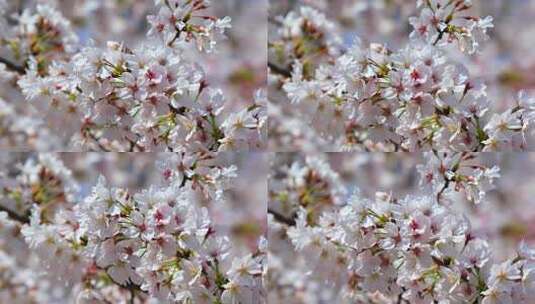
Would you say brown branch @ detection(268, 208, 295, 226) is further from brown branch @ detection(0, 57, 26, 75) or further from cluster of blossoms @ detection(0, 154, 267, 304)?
brown branch @ detection(0, 57, 26, 75)

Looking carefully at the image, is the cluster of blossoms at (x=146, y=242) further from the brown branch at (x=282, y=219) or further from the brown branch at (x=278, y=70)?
the brown branch at (x=278, y=70)

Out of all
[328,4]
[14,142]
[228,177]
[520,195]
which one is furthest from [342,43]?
[520,195]

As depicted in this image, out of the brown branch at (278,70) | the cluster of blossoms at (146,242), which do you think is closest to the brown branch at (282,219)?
the cluster of blossoms at (146,242)

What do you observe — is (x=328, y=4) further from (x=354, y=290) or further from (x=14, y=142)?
(x=14, y=142)

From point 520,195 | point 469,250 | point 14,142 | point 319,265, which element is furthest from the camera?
point 520,195

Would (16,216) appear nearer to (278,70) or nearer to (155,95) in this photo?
(155,95)

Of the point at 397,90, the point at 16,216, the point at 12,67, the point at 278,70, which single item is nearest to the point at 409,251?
the point at 397,90
